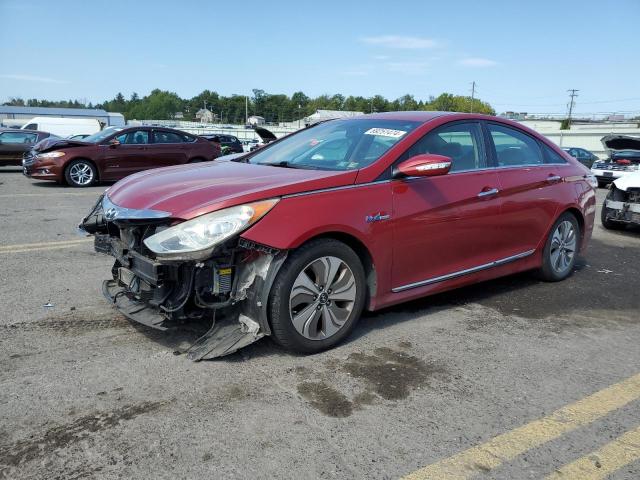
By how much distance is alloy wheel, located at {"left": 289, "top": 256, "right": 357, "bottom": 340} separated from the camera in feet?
11.1

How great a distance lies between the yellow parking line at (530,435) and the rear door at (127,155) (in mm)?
12510

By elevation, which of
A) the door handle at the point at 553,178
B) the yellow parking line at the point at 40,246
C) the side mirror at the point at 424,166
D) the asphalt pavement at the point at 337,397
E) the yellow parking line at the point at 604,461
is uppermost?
the side mirror at the point at 424,166

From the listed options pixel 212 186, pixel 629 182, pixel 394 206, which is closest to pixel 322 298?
pixel 394 206

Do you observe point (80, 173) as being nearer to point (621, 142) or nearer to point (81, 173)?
point (81, 173)

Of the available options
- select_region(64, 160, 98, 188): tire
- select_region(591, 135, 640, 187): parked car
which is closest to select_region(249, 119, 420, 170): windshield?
select_region(64, 160, 98, 188): tire

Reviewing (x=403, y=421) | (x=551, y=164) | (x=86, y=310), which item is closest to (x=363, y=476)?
(x=403, y=421)

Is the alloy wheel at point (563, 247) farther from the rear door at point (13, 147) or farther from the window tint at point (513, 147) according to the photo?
the rear door at point (13, 147)

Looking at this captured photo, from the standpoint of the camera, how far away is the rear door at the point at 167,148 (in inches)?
551

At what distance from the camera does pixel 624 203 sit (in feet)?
27.7

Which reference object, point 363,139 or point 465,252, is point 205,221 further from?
point 465,252

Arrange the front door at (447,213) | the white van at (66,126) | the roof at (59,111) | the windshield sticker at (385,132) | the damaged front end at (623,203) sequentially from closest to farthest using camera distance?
the front door at (447,213)
the windshield sticker at (385,132)
the damaged front end at (623,203)
the white van at (66,126)
the roof at (59,111)

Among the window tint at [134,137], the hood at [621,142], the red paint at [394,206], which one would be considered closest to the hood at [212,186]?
the red paint at [394,206]

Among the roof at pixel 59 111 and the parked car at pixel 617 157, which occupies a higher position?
the roof at pixel 59 111

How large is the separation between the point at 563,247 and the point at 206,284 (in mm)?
3921
